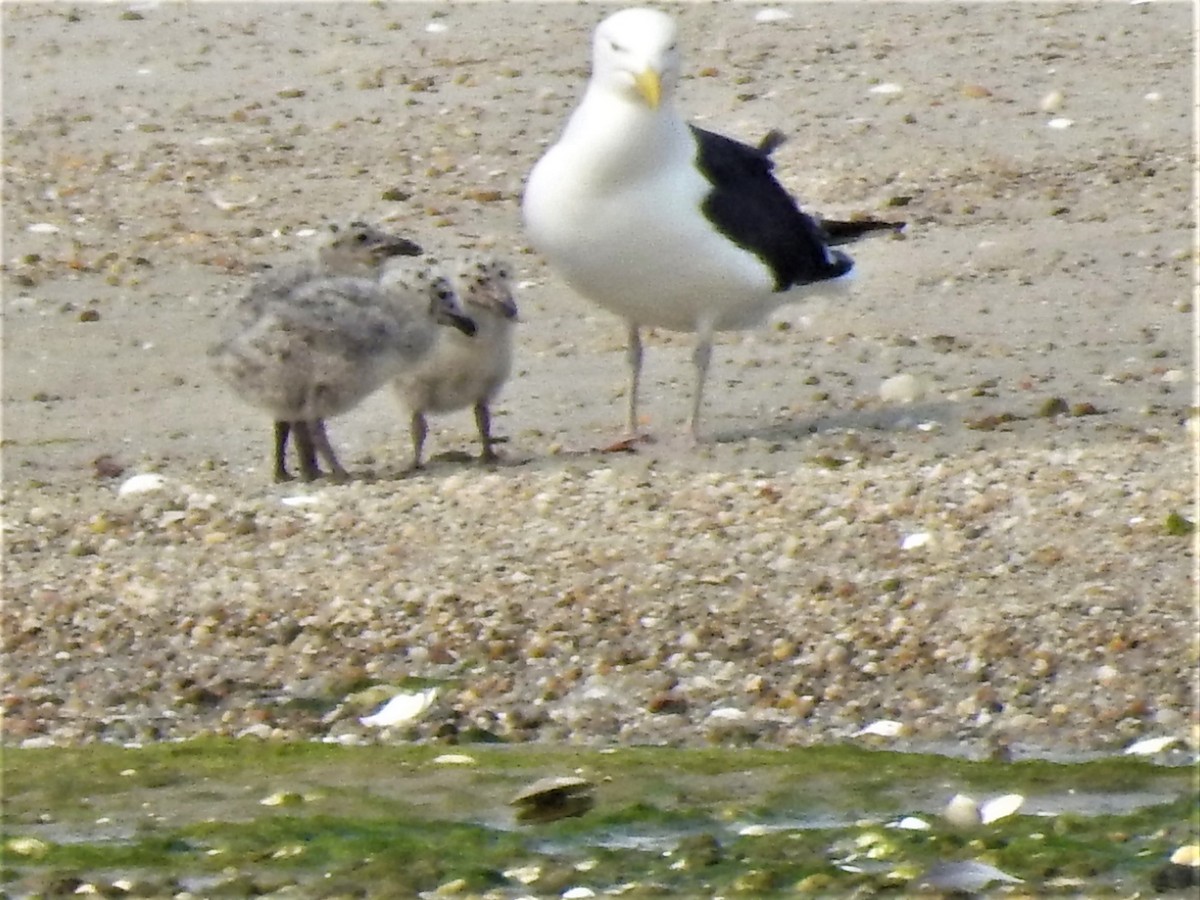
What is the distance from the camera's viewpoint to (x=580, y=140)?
23.8 ft

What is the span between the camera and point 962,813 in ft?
14.5

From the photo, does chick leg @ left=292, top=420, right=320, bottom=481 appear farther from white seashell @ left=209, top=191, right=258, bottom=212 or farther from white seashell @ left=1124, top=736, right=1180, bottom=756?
white seashell @ left=209, top=191, right=258, bottom=212

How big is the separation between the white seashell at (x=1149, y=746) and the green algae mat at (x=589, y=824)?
0.13m

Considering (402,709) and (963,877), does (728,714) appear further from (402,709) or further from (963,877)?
(963,877)

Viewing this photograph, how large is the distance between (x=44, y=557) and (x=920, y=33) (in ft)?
22.2

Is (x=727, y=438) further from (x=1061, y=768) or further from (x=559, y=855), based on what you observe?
(x=559, y=855)

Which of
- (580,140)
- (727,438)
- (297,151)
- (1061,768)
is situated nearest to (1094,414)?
(727,438)

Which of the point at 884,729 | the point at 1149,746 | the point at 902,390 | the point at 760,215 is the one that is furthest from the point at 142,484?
the point at 1149,746

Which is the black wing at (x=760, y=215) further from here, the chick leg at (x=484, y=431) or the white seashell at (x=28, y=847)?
the white seashell at (x=28, y=847)

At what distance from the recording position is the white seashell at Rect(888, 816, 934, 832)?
4352 mm

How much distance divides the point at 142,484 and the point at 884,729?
8.51 ft

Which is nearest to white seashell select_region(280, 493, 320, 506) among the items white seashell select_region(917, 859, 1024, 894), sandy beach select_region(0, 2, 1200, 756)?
sandy beach select_region(0, 2, 1200, 756)

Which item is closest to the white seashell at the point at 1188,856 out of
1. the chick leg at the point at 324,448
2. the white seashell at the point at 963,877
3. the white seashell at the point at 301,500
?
the white seashell at the point at 963,877

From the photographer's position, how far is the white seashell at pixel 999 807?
4426 mm
